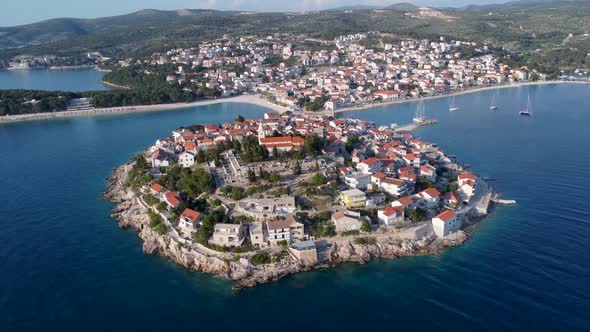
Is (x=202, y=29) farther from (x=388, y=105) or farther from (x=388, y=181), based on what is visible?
(x=388, y=181)

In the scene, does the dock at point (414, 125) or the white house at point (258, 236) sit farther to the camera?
the dock at point (414, 125)

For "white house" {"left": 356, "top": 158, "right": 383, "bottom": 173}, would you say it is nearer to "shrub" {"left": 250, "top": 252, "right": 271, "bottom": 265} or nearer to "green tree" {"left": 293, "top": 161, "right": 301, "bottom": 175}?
"green tree" {"left": 293, "top": 161, "right": 301, "bottom": 175}

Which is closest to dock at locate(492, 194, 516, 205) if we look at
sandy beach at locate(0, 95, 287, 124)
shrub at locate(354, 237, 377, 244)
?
shrub at locate(354, 237, 377, 244)

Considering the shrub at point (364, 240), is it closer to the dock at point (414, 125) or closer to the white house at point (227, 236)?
the white house at point (227, 236)

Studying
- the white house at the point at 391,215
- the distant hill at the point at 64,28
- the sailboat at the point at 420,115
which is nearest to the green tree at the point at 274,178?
the white house at the point at 391,215

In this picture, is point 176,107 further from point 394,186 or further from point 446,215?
point 446,215

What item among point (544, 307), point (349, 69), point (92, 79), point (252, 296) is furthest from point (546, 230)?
point (92, 79)

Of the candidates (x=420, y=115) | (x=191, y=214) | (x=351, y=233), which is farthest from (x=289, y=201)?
(x=420, y=115)
